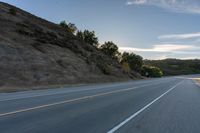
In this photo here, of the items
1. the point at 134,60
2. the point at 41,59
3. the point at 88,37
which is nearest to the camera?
the point at 41,59

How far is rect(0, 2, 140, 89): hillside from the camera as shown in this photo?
1852 inches

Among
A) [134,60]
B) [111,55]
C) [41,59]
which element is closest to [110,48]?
[111,55]

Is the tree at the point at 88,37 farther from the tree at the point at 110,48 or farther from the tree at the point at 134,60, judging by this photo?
the tree at the point at 134,60

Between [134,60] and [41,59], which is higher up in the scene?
[134,60]

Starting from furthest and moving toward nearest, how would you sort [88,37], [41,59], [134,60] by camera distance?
[134,60] < [88,37] < [41,59]

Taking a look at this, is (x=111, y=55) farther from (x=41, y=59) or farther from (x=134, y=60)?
(x=41, y=59)

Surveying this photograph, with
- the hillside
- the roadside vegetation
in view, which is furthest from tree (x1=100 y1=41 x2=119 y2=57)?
the hillside

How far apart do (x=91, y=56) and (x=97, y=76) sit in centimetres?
1386

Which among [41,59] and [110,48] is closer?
[41,59]

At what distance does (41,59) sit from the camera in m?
57.6

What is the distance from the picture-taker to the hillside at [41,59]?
47.0 metres

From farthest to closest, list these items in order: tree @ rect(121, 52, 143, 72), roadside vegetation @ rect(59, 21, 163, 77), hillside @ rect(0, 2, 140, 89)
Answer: tree @ rect(121, 52, 143, 72) < roadside vegetation @ rect(59, 21, 163, 77) < hillside @ rect(0, 2, 140, 89)

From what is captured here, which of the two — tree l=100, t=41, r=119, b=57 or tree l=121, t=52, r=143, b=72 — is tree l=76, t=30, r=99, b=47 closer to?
tree l=100, t=41, r=119, b=57

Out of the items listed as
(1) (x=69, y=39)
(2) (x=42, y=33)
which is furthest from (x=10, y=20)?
(1) (x=69, y=39)
